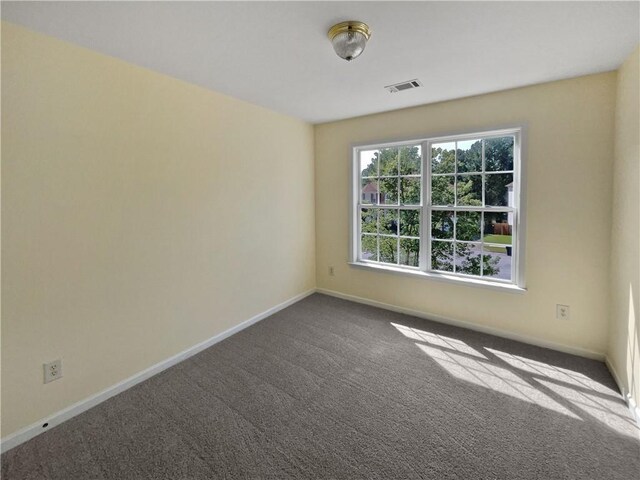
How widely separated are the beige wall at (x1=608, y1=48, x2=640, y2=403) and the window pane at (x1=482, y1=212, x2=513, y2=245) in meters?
0.75

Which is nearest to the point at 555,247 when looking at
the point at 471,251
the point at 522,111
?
the point at 471,251

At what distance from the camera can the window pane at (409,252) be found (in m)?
3.65

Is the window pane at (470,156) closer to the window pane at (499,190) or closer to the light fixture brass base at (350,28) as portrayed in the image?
the window pane at (499,190)

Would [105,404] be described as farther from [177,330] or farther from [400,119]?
[400,119]

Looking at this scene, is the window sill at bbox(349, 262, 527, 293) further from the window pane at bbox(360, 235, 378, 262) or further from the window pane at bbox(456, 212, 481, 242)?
the window pane at bbox(456, 212, 481, 242)

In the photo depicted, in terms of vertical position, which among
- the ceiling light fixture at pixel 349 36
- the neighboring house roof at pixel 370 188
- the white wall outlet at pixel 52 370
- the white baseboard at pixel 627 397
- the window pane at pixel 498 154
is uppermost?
the ceiling light fixture at pixel 349 36

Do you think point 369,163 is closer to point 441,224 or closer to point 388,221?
point 388,221

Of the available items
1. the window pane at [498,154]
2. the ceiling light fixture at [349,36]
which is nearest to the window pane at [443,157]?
the window pane at [498,154]

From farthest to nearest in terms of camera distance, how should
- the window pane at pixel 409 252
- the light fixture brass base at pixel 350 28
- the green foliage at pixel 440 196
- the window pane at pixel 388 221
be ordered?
the window pane at pixel 388 221 → the window pane at pixel 409 252 → the green foliage at pixel 440 196 → the light fixture brass base at pixel 350 28

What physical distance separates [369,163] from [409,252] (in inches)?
48.5

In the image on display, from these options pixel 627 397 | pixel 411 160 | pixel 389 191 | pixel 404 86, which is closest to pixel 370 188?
pixel 389 191

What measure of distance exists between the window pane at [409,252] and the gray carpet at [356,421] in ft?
3.58

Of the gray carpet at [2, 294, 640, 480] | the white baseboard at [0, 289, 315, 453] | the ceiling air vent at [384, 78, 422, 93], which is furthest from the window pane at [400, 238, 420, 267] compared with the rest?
the white baseboard at [0, 289, 315, 453]

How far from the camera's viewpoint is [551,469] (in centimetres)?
158
